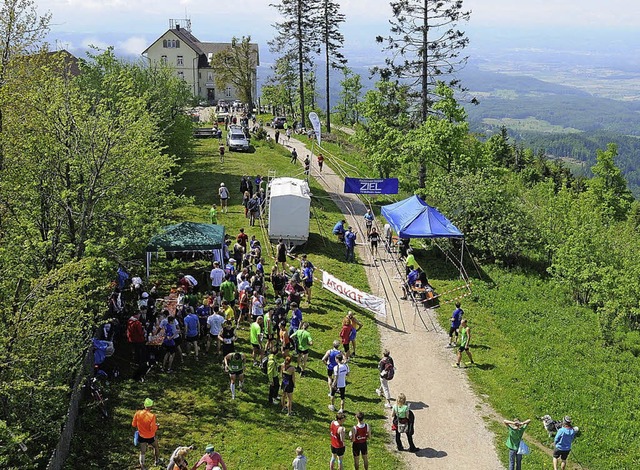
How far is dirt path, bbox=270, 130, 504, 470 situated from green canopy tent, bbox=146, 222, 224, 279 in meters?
6.39

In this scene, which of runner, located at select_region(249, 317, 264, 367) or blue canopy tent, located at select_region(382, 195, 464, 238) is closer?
runner, located at select_region(249, 317, 264, 367)

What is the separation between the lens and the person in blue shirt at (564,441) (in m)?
13.6

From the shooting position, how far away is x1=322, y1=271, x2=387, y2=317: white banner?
800 inches

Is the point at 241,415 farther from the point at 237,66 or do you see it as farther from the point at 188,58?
the point at 188,58

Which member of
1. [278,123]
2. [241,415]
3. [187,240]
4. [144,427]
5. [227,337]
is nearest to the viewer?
[144,427]

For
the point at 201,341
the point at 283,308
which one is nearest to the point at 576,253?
the point at 283,308

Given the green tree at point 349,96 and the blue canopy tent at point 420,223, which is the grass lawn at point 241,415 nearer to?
the blue canopy tent at point 420,223

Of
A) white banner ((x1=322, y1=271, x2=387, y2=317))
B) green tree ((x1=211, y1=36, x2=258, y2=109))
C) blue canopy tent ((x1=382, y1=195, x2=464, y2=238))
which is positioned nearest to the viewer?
white banner ((x1=322, y1=271, x2=387, y2=317))

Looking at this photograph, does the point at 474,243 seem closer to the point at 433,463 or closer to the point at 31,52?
the point at 433,463

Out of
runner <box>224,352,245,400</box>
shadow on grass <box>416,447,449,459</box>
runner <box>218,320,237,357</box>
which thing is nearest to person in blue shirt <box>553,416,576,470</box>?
shadow on grass <box>416,447,449,459</box>

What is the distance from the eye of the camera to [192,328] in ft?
55.0

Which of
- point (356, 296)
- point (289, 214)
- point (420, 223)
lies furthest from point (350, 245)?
point (356, 296)

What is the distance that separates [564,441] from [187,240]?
1334 cm

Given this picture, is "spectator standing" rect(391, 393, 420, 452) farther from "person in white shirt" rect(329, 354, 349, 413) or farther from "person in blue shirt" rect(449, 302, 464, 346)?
"person in blue shirt" rect(449, 302, 464, 346)
